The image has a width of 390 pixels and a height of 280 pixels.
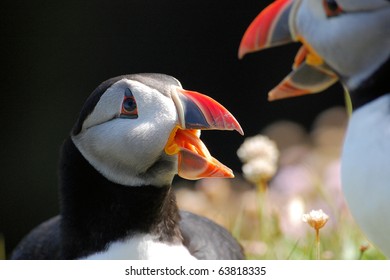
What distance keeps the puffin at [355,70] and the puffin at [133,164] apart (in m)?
0.21

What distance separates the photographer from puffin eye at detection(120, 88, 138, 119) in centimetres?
232

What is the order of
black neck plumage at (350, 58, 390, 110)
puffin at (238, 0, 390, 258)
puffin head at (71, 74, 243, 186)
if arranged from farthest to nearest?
puffin head at (71, 74, 243, 186) → black neck plumage at (350, 58, 390, 110) → puffin at (238, 0, 390, 258)

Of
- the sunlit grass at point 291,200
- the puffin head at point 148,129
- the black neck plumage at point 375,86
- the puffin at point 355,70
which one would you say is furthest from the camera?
the sunlit grass at point 291,200

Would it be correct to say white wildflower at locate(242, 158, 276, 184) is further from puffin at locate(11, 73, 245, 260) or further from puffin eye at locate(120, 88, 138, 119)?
puffin eye at locate(120, 88, 138, 119)

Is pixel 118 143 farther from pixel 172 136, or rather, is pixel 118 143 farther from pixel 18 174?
pixel 18 174

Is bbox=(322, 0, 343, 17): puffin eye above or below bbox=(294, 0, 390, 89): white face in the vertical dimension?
above

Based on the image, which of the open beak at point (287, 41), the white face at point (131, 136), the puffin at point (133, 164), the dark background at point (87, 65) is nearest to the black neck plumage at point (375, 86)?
the open beak at point (287, 41)

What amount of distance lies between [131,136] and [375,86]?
1.81 ft

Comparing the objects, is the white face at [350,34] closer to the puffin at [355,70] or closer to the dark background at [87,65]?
the puffin at [355,70]

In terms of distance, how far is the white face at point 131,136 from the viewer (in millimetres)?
2289

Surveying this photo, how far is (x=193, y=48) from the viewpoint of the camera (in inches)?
124

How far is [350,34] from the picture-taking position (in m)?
2.22

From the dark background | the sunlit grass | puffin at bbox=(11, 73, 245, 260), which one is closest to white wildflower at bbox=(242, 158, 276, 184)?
the sunlit grass
